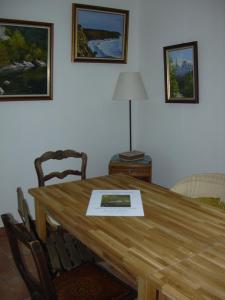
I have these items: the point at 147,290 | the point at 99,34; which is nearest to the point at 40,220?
the point at 147,290

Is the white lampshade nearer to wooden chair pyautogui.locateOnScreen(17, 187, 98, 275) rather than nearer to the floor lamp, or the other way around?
the floor lamp

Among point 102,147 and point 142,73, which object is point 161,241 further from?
point 142,73

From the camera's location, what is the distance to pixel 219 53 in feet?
8.09

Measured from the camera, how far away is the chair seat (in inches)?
55.6

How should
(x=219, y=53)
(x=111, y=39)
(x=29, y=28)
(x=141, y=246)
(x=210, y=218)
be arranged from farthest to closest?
(x=111, y=39) < (x=29, y=28) < (x=219, y=53) < (x=210, y=218) < (x=141, y=246)

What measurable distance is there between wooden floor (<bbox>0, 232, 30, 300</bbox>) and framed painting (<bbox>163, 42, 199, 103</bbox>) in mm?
1827

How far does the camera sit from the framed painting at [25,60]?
8.77 feet

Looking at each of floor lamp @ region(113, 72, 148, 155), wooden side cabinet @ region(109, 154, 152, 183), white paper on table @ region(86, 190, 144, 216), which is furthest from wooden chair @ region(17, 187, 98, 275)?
floor lamp @ region(113, 72, 148, 155)

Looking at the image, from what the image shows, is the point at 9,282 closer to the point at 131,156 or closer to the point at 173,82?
the point at 131,156

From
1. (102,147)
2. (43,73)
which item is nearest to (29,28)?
(43,73)

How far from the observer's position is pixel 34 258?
101 centimetres

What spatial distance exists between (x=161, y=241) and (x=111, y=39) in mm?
2445

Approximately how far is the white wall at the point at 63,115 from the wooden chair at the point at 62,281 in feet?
5.03

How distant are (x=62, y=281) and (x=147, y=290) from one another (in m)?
0.62
